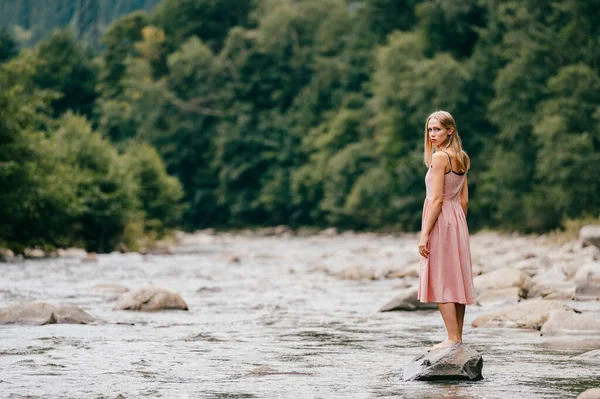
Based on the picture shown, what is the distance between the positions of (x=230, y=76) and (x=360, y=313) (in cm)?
5282

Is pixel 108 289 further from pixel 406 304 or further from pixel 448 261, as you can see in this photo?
pixel 448 261

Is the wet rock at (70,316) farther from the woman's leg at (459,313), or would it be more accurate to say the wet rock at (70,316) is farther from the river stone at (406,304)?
the woman's leg at (459,313)

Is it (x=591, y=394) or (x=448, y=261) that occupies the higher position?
(x=448, y=261)

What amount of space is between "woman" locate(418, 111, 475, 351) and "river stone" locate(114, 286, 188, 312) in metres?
5.94

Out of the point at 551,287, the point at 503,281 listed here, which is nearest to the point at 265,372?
the point at 551,287

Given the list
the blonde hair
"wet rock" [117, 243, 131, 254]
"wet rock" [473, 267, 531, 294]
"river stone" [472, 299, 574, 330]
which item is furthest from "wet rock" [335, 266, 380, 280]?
"wet rock" [117, 243, 131, 254]

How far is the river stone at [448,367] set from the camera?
23.5 feet

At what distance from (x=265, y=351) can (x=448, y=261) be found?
2101 mm

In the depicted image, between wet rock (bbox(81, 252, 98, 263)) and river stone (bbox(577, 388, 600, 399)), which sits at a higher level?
river stone (bbox(577, 388, 600, 399))

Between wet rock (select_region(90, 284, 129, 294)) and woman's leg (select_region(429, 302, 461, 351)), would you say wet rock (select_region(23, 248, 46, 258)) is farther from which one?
woman's leg (select_region(429, 302, 461, 351))

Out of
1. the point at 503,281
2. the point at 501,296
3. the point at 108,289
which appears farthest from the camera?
the point at 108,289

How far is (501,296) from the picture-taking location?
13.9m

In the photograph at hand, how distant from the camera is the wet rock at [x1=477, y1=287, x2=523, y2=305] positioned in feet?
44.8

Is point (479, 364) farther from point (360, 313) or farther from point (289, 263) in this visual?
point (289, 263)
